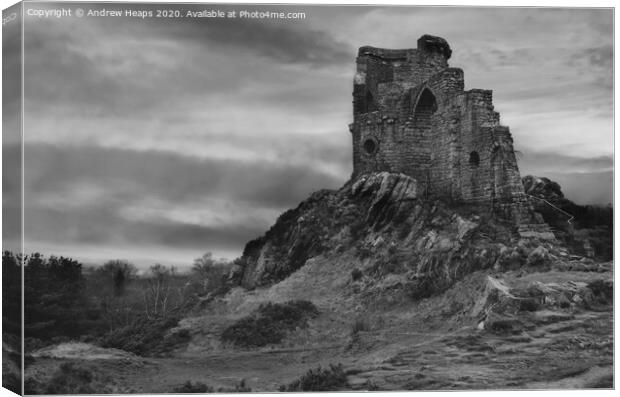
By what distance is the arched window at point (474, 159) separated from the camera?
31438 mm

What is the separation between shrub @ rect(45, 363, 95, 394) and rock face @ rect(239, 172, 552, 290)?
673 cm

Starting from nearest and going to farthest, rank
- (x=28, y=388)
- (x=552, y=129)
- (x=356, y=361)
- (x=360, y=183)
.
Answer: (x=28, y=388) → (x=356, y=361) → (x=552, y=129) → (x=360, y=183)

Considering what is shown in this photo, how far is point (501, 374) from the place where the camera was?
25.2 m

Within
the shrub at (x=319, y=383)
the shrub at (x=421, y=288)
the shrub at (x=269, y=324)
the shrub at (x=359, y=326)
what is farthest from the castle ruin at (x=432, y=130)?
the shrub at (x=319, y=383)

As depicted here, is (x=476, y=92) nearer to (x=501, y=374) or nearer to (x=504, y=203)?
(x=504, y=203)

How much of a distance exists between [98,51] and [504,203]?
13687 mm

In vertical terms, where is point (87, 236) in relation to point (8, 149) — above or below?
below

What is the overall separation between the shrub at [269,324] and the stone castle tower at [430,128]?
702 cm

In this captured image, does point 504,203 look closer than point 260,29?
No

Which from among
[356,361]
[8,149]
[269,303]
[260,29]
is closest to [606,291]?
[356,361]

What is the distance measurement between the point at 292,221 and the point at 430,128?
601cm

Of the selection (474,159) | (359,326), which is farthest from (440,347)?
(474,159)

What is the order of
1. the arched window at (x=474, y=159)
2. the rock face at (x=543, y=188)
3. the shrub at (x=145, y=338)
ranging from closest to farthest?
the shrub at (x=145, y=338)
the rock face at (x=543, y=188)
the arched window at (x=474, y=159)

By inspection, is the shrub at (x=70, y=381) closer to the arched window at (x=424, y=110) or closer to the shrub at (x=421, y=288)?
the shrub at (x=421, y=288)
